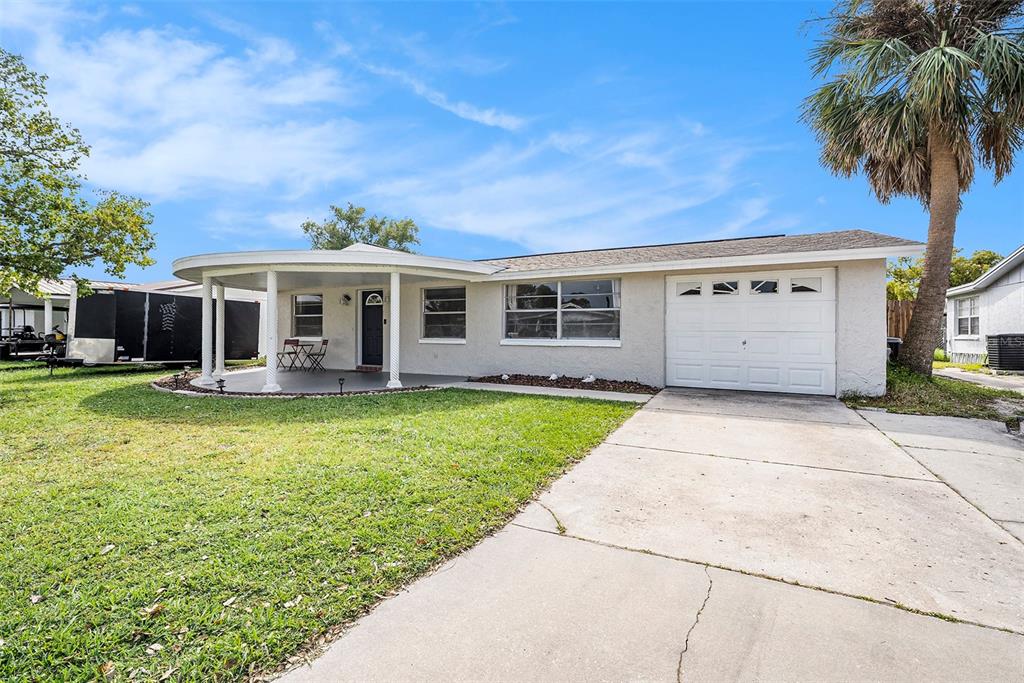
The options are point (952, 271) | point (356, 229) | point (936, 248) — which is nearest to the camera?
point (936, 248)

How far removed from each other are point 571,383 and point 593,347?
3.29 feet

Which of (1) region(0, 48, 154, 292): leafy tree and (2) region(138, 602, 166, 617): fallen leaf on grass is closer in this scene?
(2) region(138, 602, 166, 617): fallen leaf on grass

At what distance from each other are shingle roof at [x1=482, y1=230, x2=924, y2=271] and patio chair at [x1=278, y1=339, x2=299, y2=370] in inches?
247

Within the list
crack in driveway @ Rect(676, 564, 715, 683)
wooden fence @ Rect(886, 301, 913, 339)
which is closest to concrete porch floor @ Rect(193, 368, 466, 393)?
crack in driveway @ Rect(676, 564, 715, 683)

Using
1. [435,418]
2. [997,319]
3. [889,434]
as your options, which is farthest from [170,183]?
[997,319]

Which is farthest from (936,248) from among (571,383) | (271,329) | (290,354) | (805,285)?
(290,354)

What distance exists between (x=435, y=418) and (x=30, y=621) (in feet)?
15.0

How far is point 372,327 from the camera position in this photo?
13.1m

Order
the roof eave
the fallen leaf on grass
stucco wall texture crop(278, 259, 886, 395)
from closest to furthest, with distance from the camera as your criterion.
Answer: the fallen leaf on grass → the roof eave → stucco wall texture crop(278, 259, 886, 395)

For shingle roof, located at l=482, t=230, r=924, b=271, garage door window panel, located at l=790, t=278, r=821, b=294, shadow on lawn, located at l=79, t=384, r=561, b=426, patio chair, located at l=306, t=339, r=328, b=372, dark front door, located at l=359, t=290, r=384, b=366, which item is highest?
shingle roof, located at l=482, t=230, r=924, b=271

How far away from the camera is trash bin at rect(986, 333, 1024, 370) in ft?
42.5

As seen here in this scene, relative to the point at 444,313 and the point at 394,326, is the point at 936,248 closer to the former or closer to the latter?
the point at 444,313

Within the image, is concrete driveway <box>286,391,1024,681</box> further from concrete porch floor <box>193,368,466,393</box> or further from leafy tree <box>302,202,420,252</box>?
leafy tree <box>302,202,420,252</box>

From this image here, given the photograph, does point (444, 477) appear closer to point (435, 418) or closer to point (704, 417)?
point (435, 418)
